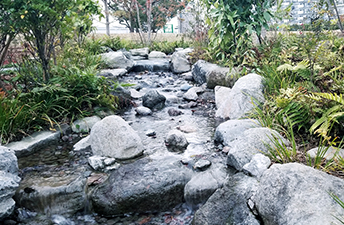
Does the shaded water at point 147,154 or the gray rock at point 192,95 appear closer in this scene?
the shaded water at point 147,154

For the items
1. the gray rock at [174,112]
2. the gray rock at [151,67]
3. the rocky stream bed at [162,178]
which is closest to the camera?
the rocky stream bed at [162,178]

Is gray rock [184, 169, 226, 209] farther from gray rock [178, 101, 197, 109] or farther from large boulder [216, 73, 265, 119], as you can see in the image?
gray rock [178, 101, 197, 109]

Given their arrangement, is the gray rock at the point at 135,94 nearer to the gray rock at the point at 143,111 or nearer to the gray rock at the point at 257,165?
the gray rock at the point at 143,111

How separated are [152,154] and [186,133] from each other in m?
0.96

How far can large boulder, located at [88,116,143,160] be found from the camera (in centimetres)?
361

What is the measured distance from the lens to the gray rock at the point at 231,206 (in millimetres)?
2376

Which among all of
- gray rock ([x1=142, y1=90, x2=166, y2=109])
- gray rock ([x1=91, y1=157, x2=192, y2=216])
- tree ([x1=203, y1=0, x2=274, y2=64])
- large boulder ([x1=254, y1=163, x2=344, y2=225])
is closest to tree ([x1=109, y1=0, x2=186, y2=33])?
tree ([x1=203, y1=0, x2=274, y2=64])

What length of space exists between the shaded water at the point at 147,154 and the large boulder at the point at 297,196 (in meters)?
0.89

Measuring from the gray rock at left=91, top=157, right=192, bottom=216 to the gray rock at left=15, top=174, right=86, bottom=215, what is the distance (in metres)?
0.18

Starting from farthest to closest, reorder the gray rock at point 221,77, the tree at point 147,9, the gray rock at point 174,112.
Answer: the tree at point 147,9
the gray rock at point 221,77
the gray rock at point 174,112

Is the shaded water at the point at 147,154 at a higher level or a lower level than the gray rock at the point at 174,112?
lower

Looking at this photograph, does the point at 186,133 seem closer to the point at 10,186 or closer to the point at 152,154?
the point at 152,154

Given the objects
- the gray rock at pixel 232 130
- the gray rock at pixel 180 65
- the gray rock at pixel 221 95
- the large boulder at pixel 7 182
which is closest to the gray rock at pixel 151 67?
the gray rock at pixel 180 65

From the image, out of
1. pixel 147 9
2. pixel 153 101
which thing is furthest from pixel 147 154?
pixel 147 9
